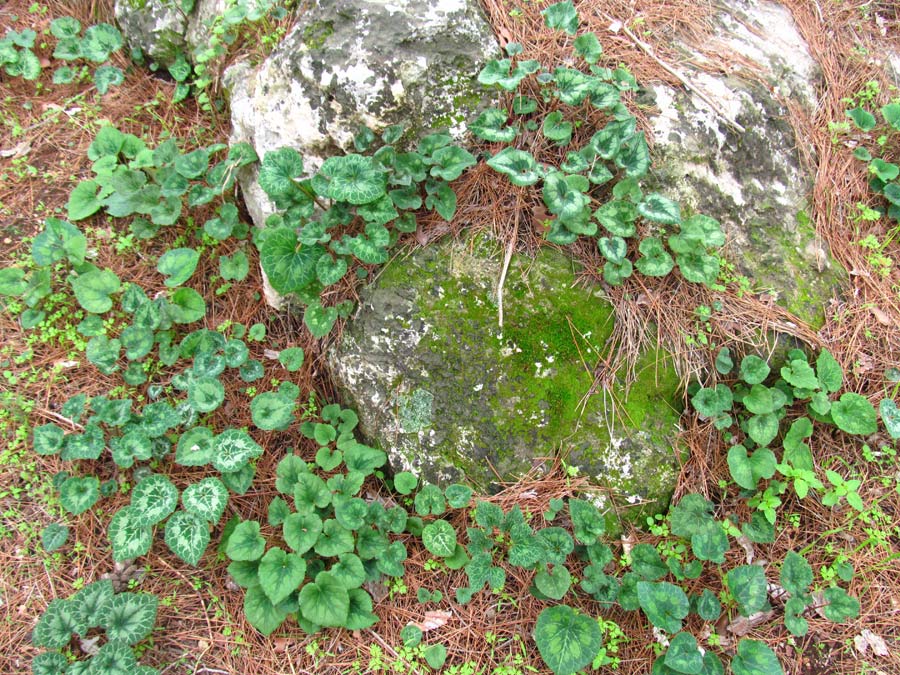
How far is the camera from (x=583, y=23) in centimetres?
340

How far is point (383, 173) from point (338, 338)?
0.92 meters

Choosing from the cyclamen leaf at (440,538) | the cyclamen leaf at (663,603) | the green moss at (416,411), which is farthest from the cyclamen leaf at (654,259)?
the cyclamen leaf at (440,538)

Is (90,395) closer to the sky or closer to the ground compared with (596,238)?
closer to the ground

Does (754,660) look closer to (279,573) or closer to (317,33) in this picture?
(279,573)

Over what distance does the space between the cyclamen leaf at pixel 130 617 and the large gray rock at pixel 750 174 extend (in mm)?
3283

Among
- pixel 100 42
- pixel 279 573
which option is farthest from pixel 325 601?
pixel 100 42

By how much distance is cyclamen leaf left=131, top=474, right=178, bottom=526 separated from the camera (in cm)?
272

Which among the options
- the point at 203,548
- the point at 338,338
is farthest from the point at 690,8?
the point at 203,548

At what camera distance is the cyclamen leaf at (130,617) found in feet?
8.35

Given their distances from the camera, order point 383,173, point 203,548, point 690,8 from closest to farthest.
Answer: point 203,548 → point 383,173 → point 690,8

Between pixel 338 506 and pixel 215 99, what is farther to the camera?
pixel 215 99

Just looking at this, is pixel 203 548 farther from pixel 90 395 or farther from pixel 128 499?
pixel 90 395

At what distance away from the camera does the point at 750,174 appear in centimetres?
320

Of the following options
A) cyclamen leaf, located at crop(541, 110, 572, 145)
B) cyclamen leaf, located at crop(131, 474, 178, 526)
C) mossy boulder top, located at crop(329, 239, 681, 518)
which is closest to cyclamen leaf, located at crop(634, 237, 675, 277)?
mossy boulder top, located at crop(329, 239, 681, 518)
